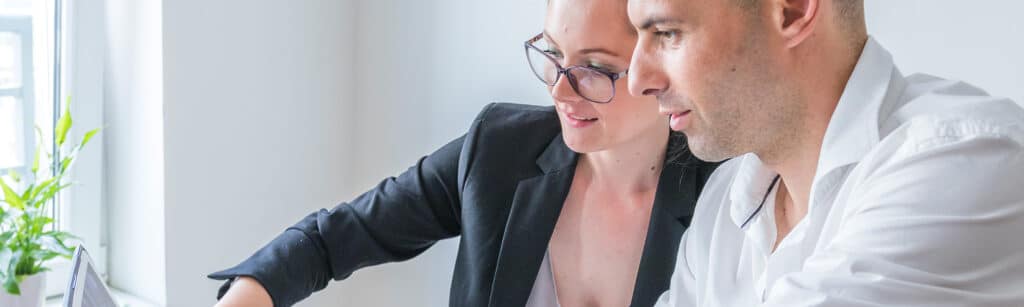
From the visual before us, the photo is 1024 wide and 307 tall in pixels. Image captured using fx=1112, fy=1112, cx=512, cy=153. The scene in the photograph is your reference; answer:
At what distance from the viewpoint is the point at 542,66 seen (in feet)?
5.30

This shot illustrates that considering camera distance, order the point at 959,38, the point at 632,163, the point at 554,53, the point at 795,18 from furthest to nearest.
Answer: the point at 632,163 < the point at 554,53 < the point at 959,38 < the point at 795,18

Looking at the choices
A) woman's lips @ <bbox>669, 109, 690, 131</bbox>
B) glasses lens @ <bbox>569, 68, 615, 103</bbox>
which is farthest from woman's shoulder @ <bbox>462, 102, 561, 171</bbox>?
woman's lips @ <bbox>669, 109, 690, 131</bbox>

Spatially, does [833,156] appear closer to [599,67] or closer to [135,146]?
[599,67]

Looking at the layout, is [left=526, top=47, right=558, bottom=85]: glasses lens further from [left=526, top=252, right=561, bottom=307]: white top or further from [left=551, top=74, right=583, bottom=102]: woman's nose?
[left=526, top=252, right=561, bottom=307]: white top

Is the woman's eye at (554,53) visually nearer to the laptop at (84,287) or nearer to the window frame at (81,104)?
the laptop at (84,287)

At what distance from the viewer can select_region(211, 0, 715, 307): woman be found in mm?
1505

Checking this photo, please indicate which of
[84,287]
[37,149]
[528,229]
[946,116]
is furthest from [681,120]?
[37,149]

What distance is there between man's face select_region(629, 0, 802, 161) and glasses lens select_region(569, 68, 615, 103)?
0.35m

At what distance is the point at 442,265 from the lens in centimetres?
227

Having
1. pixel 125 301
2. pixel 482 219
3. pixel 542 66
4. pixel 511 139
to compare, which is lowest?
pixel 125 301

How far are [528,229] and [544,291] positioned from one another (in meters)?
0.10

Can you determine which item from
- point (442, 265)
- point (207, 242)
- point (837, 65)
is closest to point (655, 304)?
point (837, 65)

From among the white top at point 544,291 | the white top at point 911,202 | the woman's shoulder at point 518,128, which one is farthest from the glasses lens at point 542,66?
the white top at point 911,202

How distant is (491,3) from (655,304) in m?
0.79
